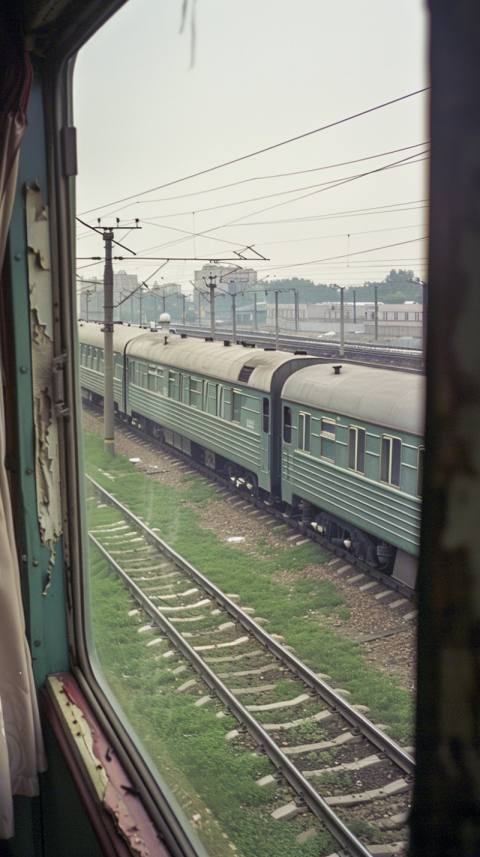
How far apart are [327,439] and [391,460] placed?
1.17 meters

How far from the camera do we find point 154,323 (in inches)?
367

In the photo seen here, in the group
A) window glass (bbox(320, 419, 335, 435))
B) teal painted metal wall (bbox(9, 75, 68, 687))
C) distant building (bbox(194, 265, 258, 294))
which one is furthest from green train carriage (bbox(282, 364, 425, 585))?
teal painted metal wall (bbox(9, 75, 68, 687))

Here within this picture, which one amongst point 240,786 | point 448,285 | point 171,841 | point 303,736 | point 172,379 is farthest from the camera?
point 172,379

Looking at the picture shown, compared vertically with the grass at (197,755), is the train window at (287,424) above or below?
above

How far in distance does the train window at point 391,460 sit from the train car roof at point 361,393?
100 mm

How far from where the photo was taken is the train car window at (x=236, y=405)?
275 inches

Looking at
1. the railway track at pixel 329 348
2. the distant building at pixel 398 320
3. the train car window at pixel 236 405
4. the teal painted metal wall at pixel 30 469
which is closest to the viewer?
the distant building at pixel 398 320

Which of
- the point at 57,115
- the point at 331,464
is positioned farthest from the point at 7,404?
the point at 331,464

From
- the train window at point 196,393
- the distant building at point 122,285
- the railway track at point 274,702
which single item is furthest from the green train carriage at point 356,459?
the train window at point 196,393

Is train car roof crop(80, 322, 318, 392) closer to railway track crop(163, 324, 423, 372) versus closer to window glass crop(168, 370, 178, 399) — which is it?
window glass crop(168, 370, 178, 399)

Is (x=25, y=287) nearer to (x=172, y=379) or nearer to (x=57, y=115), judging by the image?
(x=57, y=115)

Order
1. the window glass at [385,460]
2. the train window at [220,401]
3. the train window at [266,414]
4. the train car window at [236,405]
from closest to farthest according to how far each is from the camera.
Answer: the window glass at [385,460], the train window at [266,414], the train car window at [236,405], the train window at [220,401]

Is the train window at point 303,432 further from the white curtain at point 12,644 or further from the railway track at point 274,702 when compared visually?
the white curtain at point 12,644

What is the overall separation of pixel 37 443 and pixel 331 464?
370 cm
